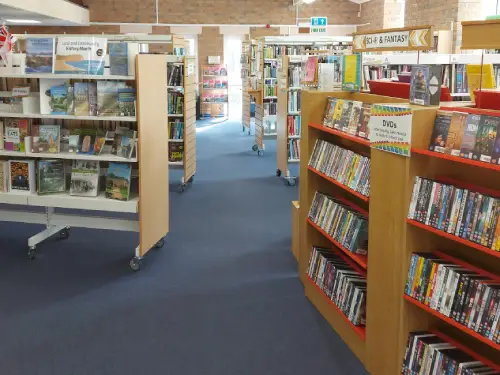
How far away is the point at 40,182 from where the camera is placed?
5.09 m

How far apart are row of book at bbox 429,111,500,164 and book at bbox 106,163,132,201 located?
110 inches

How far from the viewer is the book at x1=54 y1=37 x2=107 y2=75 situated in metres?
4.81

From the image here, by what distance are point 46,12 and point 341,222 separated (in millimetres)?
11191

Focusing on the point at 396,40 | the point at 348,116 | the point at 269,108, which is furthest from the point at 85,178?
the point at 269,108

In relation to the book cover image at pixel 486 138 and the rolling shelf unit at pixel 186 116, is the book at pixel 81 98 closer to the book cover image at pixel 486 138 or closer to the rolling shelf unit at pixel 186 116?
the rolling shelf unit at pixel 186 116

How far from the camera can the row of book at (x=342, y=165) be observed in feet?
11.5

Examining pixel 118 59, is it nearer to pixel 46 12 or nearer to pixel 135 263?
pixel 135 263

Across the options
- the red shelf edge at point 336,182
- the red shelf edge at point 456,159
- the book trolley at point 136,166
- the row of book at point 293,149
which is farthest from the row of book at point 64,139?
the row of book at point 293,149

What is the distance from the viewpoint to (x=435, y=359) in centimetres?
277

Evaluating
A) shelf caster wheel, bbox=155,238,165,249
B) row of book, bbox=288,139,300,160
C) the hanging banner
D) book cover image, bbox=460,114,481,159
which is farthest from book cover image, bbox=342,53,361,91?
row of book, bbox=288,139,300,160

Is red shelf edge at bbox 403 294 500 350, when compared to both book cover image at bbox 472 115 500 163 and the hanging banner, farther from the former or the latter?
the hanging banner

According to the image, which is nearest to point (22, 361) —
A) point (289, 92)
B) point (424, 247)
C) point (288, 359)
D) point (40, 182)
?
point (288, 359)

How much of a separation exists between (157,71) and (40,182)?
1.41m

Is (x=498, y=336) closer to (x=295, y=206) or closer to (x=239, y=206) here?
(x=295, y=206)
